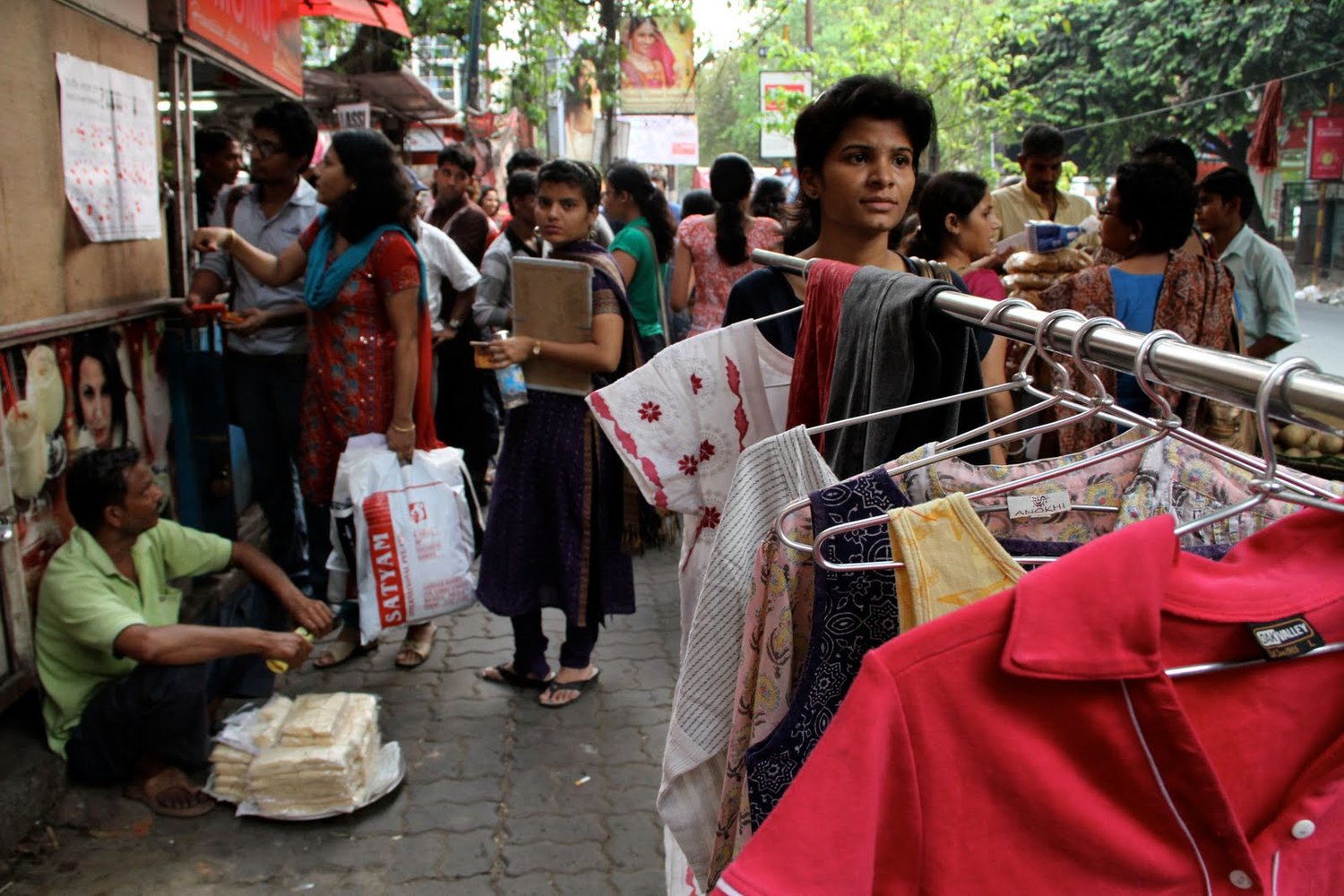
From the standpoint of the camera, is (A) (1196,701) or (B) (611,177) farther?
(B) (611,177)

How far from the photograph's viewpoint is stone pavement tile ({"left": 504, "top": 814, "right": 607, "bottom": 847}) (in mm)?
3184

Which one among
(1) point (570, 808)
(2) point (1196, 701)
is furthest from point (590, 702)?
(2) point (1196, 701)

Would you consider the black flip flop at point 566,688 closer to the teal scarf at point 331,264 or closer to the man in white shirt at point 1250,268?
the teal scarf at point 331,264

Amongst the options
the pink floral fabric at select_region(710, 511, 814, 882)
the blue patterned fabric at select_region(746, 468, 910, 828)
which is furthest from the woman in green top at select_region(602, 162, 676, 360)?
the blue patterned fabric at select_region(746, 468, 910, 828)

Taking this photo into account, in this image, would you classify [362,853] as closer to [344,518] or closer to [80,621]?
[80,621]

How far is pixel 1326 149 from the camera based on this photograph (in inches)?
602

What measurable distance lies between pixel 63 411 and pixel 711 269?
3.18 meters

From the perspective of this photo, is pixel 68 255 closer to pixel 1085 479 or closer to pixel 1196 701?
pixel 1085 479

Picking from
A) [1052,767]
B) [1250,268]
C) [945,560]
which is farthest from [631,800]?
[1250,268]

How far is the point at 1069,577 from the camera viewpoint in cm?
97

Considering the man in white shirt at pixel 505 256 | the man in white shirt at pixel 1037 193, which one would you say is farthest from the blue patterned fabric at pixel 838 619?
the man in white shirt at pixel 1037 193

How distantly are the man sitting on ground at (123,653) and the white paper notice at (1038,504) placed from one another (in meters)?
2.57

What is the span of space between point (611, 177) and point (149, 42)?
2341 millimetres

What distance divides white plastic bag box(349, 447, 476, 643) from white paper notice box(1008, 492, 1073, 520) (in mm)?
2831
